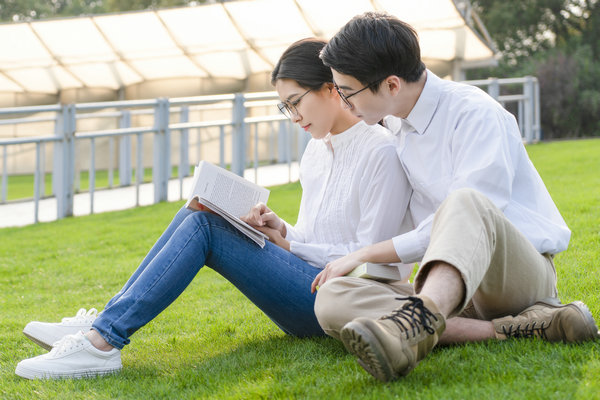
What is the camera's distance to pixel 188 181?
962 centimetres

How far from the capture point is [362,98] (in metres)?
2.59

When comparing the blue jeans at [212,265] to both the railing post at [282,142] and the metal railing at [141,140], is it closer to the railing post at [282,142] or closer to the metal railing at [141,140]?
the metal railing at [141,140]

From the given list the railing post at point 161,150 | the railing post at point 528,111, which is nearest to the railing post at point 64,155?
the railing post at point 161,150

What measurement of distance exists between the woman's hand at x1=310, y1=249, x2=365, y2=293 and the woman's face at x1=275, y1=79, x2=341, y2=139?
587 millimetres

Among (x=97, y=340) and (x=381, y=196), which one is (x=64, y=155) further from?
(x=381, y=196)

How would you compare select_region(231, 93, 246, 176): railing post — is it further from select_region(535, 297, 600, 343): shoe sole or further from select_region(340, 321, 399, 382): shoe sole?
select_region(340, 321, 399, 382): shoe sole

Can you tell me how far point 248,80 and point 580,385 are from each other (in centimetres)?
1450

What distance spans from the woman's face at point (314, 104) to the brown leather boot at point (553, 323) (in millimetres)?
988

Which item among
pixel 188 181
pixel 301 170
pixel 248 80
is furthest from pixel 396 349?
pixel 248 80

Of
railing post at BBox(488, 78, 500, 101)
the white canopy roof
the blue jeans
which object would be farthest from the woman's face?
the white canopy roof

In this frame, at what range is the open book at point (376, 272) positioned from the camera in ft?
8.30

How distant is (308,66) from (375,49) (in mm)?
495

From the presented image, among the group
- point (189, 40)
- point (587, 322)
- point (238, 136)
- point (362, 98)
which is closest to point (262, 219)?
point (362, 98)

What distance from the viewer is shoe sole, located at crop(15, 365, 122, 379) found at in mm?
2760
